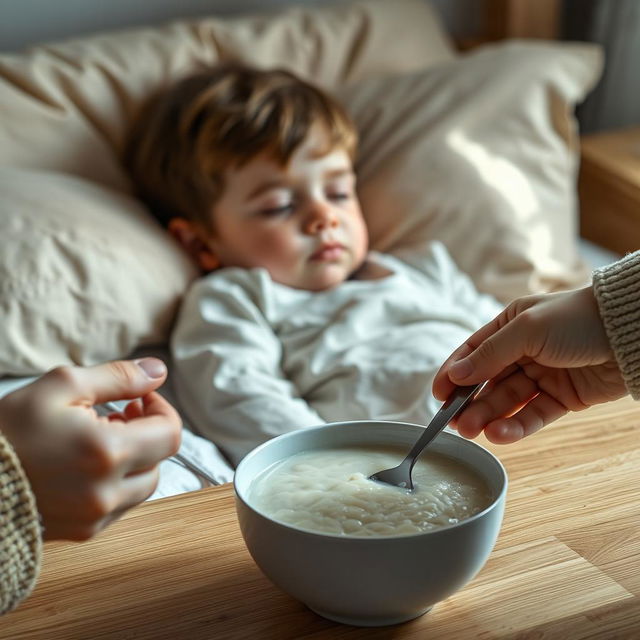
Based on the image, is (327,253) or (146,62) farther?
(146,62)

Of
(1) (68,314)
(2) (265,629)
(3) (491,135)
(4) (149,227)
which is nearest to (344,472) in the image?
(2) (265,629)

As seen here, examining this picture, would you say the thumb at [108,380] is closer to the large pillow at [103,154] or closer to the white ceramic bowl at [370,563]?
the white ceramic bowl at [370,563]

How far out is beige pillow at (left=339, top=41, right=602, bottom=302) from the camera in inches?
72.1

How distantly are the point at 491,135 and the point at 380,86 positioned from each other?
9.8 inches

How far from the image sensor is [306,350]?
151cm

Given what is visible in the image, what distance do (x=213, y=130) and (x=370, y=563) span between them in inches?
45.8

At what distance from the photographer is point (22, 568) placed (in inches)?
26.7

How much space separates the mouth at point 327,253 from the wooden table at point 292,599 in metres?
0.75

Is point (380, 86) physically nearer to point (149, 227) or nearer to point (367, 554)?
point (149, 227)

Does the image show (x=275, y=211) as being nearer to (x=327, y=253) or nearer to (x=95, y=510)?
(x=327, y=253)

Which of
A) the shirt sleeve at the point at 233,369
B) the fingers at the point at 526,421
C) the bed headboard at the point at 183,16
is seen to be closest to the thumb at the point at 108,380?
the fingers at the point at 526,421

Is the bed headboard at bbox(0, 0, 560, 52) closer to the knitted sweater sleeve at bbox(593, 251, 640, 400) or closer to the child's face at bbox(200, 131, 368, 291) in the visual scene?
the child's face at bbox(200, 131, 368, 291)

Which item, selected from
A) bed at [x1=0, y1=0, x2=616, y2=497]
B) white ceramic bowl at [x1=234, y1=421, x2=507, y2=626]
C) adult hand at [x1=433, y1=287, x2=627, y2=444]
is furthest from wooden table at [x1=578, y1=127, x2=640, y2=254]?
white ceramic bowl at [x1=234, y1=421, x2=507, y2=626]

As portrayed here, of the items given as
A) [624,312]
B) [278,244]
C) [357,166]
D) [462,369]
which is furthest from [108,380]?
[357,166]
